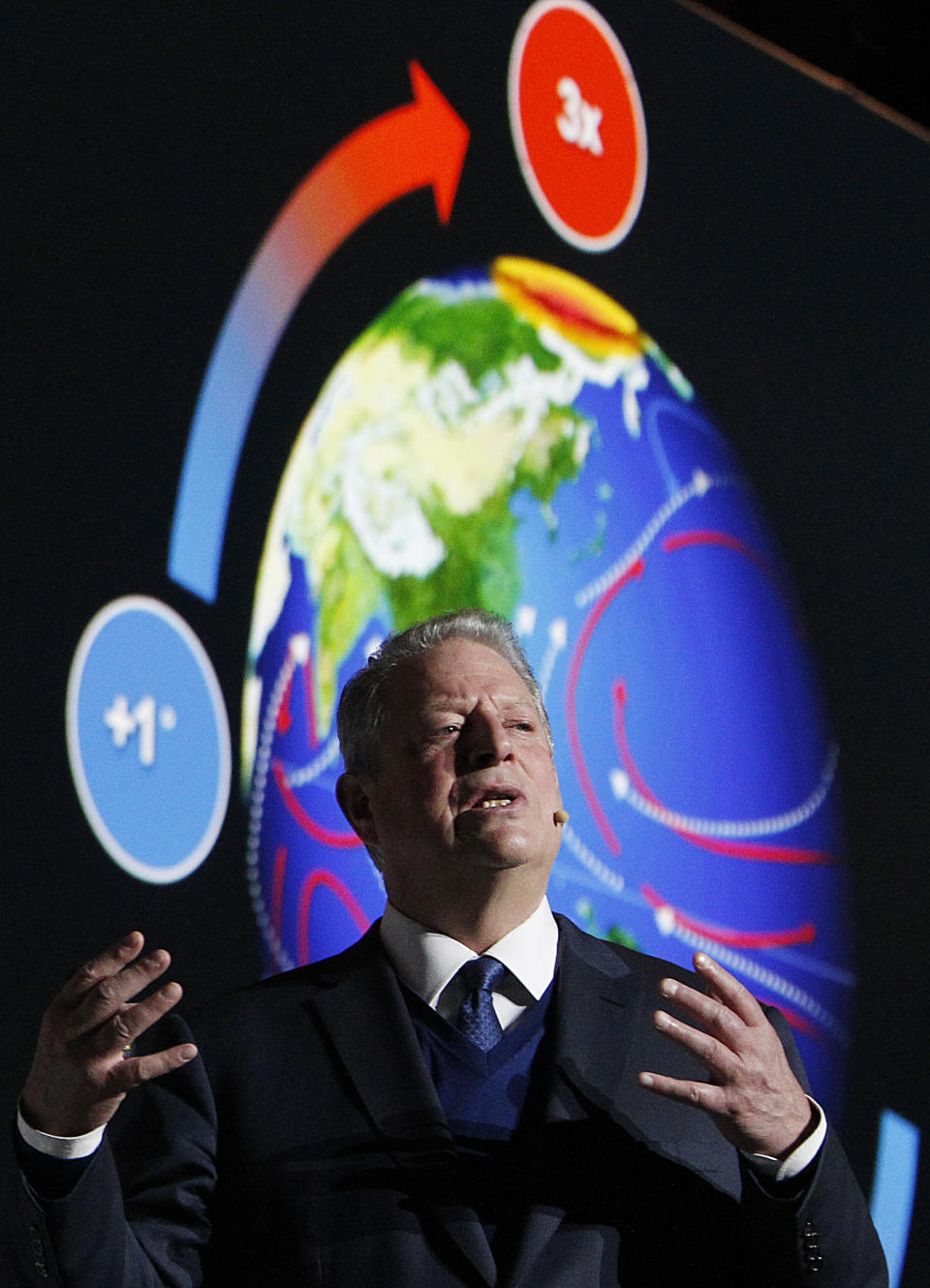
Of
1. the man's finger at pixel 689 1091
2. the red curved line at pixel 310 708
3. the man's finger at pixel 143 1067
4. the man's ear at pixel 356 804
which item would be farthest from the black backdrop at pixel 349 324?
the man's finger at pixel 689 1091

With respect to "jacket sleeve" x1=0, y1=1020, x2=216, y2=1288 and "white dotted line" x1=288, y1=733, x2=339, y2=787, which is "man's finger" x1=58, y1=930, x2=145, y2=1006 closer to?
"jacket sleeve" x1=0, y1=1020, x2=216, y2=1288

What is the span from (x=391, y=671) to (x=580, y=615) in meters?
1.14

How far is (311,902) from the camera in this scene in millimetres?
2570

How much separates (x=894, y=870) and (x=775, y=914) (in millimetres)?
429

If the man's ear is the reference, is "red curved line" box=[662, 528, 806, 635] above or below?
above

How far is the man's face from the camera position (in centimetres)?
181

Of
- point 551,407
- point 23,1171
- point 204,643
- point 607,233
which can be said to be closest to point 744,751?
point 551,407

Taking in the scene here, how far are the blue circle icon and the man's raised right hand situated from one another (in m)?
0.83

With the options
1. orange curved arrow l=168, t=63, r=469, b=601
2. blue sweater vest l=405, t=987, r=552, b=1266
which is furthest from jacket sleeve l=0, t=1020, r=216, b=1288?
orange curved arrow l=168, t=63, r=469, b=601

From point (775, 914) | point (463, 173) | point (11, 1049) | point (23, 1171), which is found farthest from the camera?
point (775, 914)

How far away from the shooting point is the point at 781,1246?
1600 mm

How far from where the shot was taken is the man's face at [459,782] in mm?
1809

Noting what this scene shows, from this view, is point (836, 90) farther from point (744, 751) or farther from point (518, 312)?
point (744, 751)

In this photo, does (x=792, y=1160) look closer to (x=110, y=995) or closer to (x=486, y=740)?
(x=486, y=740)
